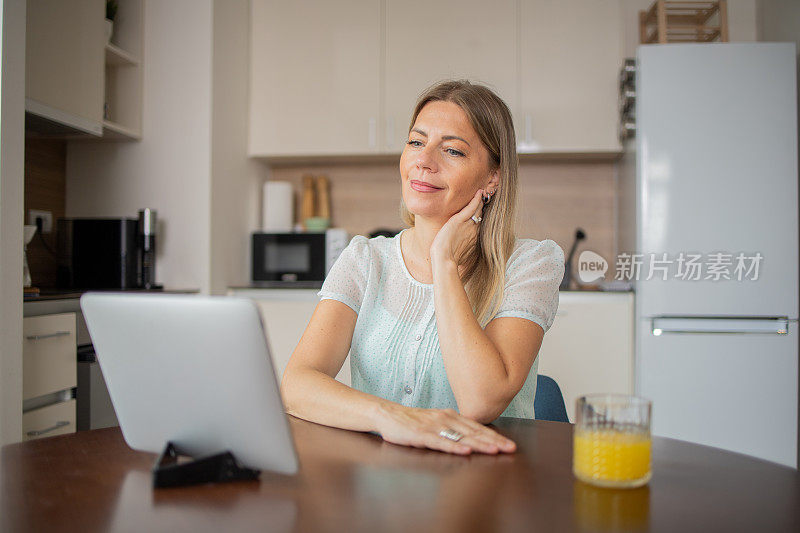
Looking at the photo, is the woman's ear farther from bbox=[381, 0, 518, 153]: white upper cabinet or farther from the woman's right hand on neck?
bbox=[381, 0, 518, 153]: white upper cabinet

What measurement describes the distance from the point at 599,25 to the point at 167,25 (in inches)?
79.6

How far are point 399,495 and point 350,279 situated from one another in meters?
0.79

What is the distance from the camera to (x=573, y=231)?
3.64 meters

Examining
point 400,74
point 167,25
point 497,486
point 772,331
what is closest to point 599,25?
point 400,74

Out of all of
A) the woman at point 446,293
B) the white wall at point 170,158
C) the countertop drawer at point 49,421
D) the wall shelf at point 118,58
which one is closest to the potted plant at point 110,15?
the wall shelf at point 118,58

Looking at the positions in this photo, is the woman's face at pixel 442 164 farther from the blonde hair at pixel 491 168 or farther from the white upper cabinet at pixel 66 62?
the white upper cabinet at pixel 66 62

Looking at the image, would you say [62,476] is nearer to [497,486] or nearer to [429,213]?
[497,486]

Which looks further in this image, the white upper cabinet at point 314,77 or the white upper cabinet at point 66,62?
the white upper cabinet at point 314,77

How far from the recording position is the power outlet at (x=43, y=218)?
287cm

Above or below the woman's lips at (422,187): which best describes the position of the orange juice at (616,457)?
below

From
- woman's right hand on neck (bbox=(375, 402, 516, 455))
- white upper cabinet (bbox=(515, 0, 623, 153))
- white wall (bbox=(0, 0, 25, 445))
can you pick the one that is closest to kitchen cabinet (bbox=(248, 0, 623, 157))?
white upper cabinet (bbox=(515, 0, 623, 153))

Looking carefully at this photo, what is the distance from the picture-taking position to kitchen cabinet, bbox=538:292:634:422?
3.07m

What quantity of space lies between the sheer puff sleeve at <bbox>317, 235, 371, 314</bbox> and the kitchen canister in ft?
6.96

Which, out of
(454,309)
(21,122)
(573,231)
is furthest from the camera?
(573,231)
